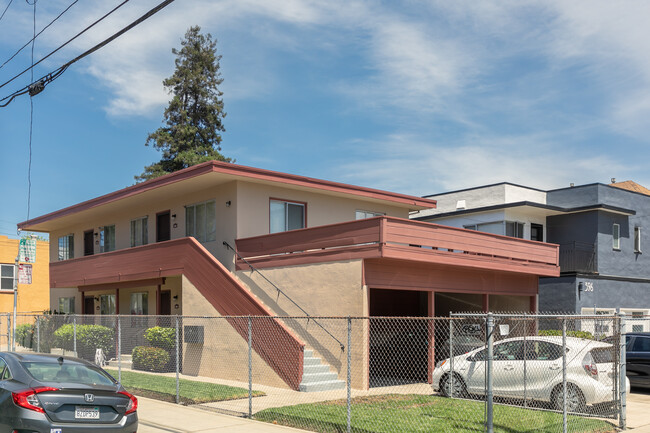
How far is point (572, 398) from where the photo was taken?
12.3 metres

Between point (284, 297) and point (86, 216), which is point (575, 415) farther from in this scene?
point (86, 216)

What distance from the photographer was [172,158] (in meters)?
47.8

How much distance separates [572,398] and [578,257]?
1747 cm

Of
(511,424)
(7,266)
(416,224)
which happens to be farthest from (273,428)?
(7,266)

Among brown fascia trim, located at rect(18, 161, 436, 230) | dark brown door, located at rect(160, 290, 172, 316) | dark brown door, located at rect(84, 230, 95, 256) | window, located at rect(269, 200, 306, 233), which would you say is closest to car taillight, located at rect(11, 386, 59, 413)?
brown fascia trim, located at rect(18, 161, 436, 230)

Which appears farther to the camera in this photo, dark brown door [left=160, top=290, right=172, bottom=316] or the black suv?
dark brown door [left=160, top=290, right=172, bottom=316]

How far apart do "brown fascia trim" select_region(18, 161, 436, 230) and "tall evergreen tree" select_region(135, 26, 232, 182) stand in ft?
66.1

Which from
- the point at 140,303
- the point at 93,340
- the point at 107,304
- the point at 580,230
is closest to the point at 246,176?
the point at 93,340

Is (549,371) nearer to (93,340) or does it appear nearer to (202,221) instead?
(202,221)

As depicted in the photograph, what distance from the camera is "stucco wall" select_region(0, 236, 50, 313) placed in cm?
3653

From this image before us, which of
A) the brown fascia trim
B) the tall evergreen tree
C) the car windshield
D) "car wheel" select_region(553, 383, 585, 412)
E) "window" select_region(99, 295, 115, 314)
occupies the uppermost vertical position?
the tall evergreen tree

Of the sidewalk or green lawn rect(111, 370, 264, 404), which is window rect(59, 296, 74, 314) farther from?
the sidewalk

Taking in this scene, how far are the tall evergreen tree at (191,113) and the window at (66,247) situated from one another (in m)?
14.3

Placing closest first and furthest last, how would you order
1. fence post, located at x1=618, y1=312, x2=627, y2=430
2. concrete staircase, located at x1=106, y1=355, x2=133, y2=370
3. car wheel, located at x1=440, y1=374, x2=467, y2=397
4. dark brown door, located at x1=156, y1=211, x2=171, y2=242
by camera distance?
fence post, located at x1=618, y1=312, x2=627, y2=430 → car wheel, located at x1=440, y1=374, x2=467, y2=397 → concrete staircase, located at x1=106, y1=355, x2=133, y2=370 → dark brown door, located at x1=156, y1=211, x2=171, y2=242
